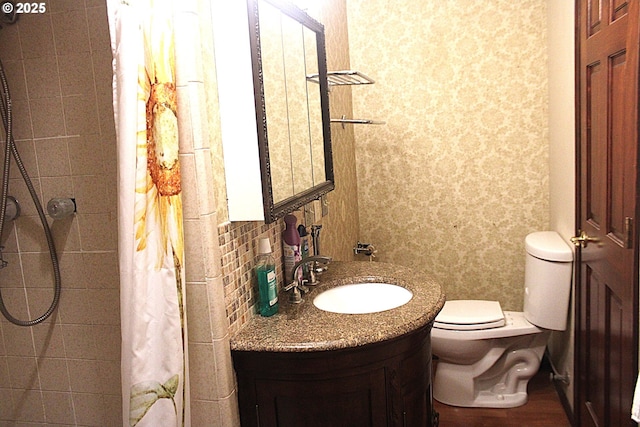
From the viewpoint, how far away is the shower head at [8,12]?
1574mm

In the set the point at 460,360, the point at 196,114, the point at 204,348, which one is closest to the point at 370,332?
the point at 204,348

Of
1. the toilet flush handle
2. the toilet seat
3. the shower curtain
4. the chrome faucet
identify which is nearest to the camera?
the shower curtain

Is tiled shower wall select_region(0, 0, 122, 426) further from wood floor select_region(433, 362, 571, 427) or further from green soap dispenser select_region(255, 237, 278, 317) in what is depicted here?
wood floor select_region(433, 362, 571, 427)

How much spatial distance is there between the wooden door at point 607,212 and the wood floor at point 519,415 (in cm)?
28

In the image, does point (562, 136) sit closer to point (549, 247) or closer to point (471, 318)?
point (549, 247)

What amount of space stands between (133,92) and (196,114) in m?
0.18

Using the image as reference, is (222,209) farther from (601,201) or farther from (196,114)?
(601,201)

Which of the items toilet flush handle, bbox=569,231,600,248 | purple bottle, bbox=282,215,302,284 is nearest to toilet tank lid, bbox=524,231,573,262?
toilet flush handle, bbox=569,231,600,248

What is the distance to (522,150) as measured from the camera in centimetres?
307

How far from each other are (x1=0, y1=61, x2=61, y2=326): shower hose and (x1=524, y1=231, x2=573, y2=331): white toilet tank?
201cm

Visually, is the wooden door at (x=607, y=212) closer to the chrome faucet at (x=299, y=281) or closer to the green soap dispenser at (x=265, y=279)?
the chrome faucet at (x=299, y=281)

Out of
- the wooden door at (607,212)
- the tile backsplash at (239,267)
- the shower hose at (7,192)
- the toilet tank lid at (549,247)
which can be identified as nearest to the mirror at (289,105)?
the tile backsplash at (239,267)

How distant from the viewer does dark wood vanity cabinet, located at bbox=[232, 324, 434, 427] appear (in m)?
1.53

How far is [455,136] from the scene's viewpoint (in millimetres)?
3156
